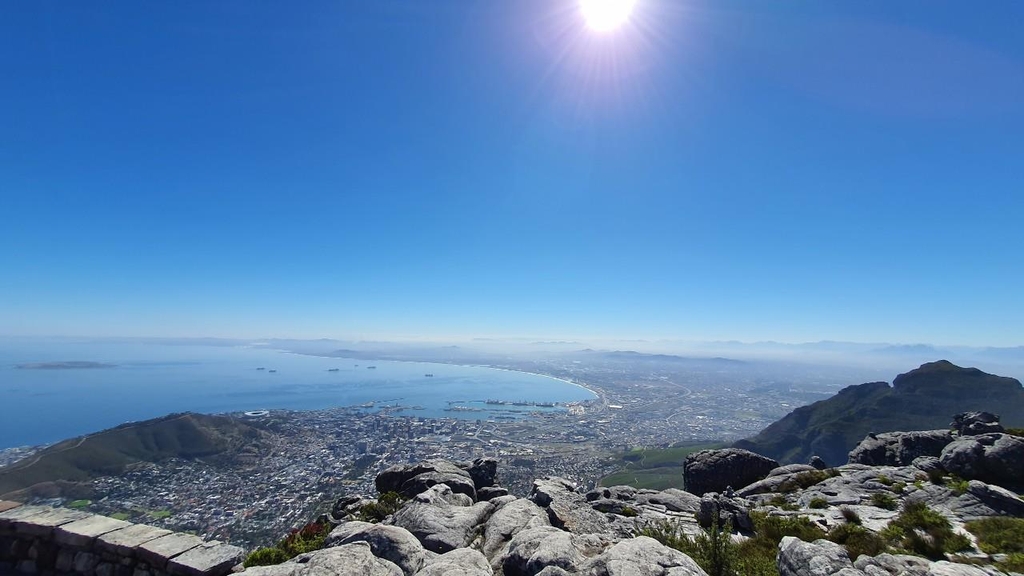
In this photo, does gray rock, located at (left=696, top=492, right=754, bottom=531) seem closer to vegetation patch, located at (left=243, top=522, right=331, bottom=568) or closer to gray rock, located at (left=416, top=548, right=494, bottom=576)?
gray rock, located at (left=416, top=548, right=494, bottom=576)

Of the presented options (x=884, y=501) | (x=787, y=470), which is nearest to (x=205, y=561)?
(x=884, y=501)

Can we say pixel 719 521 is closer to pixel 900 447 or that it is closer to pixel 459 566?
pixel 459 566

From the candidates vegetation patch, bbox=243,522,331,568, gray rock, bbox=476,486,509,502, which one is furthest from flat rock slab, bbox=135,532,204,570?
gray rock, bbox=476,486,509,502

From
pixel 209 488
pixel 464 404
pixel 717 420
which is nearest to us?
pixel 209 488

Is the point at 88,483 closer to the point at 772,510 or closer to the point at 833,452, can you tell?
the point at 772,510

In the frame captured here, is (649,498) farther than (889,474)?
No

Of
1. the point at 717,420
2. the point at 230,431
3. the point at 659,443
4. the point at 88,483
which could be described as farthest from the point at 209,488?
the point at 717,420

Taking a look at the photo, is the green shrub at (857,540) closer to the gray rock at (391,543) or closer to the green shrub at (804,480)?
the green shrub at (804,480)
